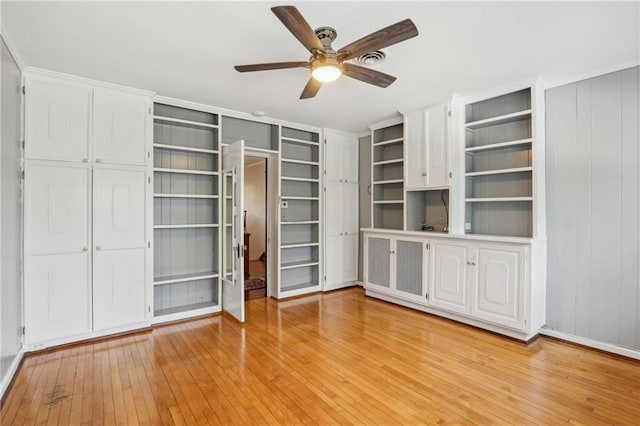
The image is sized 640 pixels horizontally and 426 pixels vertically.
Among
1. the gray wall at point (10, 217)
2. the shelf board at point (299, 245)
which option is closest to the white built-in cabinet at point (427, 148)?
the shelf board at point (299, 245)

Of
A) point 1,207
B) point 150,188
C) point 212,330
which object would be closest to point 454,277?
point 212,330

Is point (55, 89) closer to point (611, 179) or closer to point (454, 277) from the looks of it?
point (454, 277)

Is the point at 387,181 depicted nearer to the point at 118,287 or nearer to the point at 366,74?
the point at 366,74

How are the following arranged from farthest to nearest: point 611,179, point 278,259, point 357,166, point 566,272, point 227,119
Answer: point 357,166 → point 278,259 → point 227,119 → point 566,272 → point 611,179

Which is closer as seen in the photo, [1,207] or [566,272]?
[1,207]

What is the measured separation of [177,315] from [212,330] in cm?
60

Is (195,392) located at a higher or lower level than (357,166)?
lower

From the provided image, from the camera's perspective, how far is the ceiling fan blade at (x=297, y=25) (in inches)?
64.1

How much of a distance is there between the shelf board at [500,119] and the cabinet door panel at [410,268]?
1.58 m

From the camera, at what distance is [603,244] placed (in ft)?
9.58

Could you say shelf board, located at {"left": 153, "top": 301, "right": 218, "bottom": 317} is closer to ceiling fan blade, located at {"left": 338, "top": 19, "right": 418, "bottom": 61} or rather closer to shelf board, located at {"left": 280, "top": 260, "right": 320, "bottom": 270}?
shelf board, located at {"left": 280, "top": 260, "right": 320, "bottom": 270}

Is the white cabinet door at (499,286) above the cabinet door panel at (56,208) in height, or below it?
below

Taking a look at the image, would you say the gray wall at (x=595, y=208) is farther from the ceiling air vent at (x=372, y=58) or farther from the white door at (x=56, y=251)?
the white door at (x=56, y=251)

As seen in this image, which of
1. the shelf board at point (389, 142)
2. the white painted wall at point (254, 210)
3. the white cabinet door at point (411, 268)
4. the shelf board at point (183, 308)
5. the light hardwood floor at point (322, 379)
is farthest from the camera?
the white painted wall at point (254, 210)
